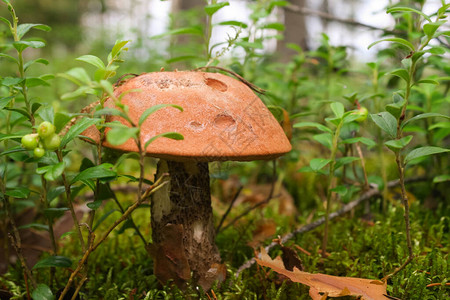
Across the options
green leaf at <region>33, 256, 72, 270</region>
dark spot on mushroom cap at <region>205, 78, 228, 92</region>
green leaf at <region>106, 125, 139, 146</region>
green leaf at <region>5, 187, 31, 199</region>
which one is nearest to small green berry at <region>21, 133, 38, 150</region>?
green leaf at <region>106, 125, 139, 146</region>

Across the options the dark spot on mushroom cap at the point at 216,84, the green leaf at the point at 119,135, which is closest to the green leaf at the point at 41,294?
the green leaf at the point at 119,135

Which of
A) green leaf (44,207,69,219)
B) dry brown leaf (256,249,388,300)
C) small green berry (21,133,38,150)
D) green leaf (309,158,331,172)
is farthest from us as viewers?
green leaf (309,158,331,172)

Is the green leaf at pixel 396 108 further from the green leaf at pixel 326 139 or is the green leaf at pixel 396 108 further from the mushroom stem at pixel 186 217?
the mushroom stem at pixel 186 217

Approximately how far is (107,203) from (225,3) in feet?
6.19

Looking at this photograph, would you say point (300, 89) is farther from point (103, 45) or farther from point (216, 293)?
point (103, 45)

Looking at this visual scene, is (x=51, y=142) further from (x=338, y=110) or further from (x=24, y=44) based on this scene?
(x=338, y=110)

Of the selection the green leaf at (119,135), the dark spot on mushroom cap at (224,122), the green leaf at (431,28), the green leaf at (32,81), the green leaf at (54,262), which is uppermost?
the green leaf at (431,28)

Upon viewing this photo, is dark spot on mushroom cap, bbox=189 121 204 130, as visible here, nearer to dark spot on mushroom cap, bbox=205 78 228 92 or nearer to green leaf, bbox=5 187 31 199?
dark spot on mushroom cap, bbox=205 78 228 92

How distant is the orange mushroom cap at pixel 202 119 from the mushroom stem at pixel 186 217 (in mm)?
333

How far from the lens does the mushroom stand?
1.14m

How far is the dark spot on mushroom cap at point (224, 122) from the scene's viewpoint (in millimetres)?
1216

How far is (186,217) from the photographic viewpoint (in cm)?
148

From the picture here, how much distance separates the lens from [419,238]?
1743mm

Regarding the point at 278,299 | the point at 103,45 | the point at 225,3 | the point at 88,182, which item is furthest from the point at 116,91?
the point at 103,45
